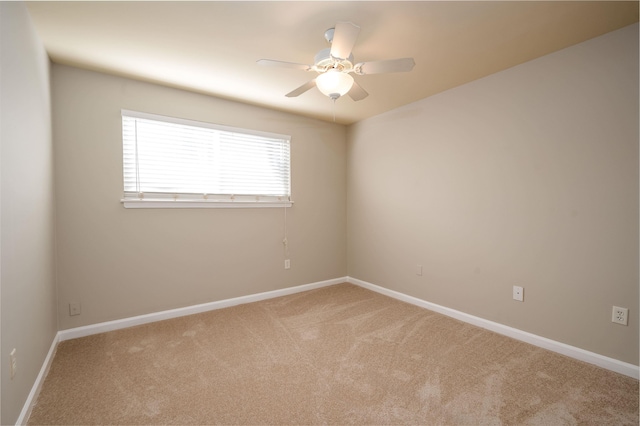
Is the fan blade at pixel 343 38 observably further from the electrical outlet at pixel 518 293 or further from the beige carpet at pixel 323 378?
the electrical outlet at pixel 518 293

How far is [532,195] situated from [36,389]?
12.3ft

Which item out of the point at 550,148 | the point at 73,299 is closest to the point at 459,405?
the point at 550,148

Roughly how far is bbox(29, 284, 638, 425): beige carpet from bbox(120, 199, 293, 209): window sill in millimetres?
1144

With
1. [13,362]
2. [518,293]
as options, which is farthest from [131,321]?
[518,293]

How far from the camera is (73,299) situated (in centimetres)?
265

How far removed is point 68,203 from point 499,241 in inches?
150

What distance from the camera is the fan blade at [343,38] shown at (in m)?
1.57

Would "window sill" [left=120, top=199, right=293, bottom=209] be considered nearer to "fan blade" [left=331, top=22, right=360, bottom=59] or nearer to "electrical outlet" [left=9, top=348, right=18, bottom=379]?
"electrical outlet" [left=9, top=348, right=18, bottom=379]

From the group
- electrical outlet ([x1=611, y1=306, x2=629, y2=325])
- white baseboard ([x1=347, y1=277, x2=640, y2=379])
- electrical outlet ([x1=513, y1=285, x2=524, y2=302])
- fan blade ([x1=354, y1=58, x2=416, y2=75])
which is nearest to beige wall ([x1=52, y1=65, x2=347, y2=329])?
white baseboard ([x1=347, y1=277, x2=640, y2=379])

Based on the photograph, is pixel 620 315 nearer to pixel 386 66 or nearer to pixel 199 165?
pixel 386 66

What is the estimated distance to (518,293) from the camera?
2.64m

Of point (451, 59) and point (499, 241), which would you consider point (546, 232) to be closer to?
point (499, 241)

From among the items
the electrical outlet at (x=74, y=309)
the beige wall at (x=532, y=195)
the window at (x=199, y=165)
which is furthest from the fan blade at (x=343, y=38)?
the electrical outlet at (x=74, y=309)

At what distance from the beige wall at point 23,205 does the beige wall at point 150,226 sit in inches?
12.9
